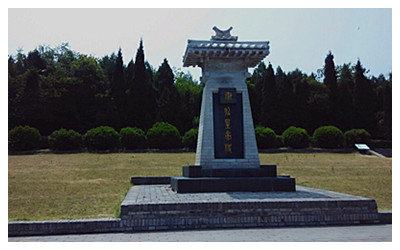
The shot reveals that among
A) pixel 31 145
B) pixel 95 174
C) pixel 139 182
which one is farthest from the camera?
pixel 31 145

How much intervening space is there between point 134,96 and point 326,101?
54.7ft

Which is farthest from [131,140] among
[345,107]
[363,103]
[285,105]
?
[363,103]

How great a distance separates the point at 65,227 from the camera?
17.8 ft

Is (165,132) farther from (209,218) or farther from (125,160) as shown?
(209,218)

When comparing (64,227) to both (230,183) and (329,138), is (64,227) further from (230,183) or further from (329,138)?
(329,138)

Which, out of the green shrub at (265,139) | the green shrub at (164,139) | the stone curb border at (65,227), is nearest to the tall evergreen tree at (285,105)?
the green shrub at (265,139)

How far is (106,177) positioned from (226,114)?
5.98m

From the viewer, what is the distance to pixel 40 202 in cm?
812

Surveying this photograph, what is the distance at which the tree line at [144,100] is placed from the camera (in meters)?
25.7

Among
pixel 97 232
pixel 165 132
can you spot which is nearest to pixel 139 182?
pixel 97 232

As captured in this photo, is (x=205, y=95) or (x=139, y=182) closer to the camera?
(x=205, y=95)

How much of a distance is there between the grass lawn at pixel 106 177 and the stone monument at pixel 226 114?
2.49m

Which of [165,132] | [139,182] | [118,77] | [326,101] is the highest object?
[118,77]

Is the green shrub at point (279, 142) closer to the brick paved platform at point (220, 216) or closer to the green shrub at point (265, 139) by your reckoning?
the green shrub at point (265, 139)
